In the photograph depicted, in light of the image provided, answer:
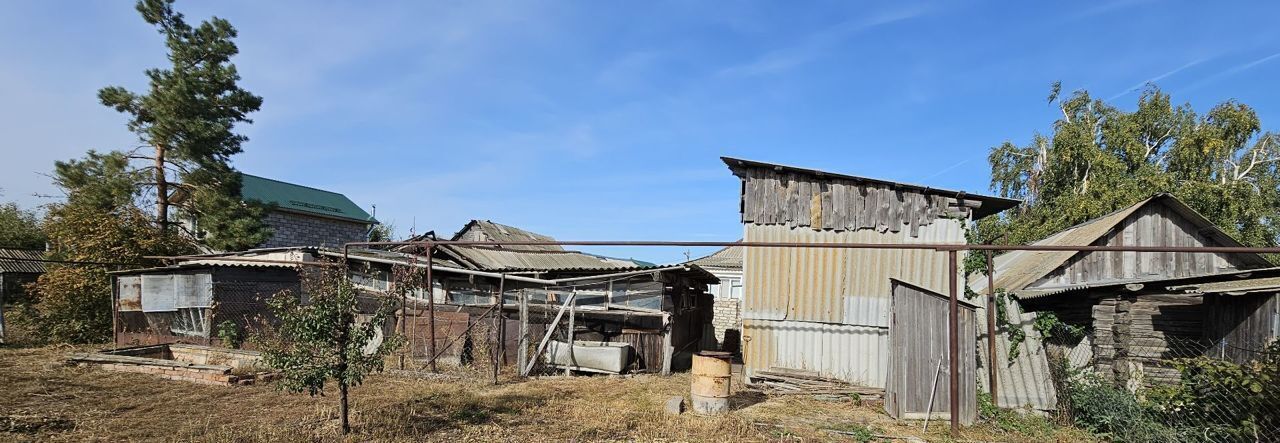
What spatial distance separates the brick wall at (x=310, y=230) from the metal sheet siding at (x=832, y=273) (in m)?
25.3

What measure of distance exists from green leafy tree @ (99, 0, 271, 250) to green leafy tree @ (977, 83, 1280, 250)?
28.0 metres

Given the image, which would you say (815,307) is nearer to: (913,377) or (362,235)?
(913,377)

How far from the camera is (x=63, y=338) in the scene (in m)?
17.6

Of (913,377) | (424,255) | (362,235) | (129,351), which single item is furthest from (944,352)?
(362,235)

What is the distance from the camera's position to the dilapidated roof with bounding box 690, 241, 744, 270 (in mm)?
35125

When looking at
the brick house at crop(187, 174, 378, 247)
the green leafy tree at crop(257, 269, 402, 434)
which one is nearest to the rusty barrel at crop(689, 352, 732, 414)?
the green leafy tree at crop(257, 269, 402, 434)

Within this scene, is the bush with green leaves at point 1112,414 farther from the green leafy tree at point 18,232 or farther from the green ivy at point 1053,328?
the green leafy tree at point 18,232

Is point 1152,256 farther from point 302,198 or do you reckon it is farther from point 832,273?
point 302,198

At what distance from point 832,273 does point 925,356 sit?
2.82m

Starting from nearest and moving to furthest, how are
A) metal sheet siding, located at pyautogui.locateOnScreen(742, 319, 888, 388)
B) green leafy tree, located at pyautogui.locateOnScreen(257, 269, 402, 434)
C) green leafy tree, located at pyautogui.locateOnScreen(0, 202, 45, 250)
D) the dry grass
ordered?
green leafy tree, located at pyautogui.locateOnScreen(257, 269, 402, 434), the dry grass, metal sheet siding, located at pyautogui.locateOnScreen(742, 319, 888, 388), green leafy tree, located at pyautogui.locateOnScreen(0, 202, 45, 250)

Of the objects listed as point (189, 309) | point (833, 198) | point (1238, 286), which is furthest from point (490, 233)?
point (1238, 286)

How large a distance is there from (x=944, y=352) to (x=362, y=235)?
33.3 m

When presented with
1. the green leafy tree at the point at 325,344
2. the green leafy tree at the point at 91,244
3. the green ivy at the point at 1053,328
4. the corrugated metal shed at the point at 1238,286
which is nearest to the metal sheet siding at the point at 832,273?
the green ivy at the point at 1053,328

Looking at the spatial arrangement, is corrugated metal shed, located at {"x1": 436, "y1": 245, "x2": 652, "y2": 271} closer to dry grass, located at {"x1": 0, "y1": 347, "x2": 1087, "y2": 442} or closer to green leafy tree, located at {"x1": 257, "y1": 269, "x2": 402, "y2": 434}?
dry grass, located at {"x1": 0, "y1": 347, "x2": 1087, "y2": 442}
